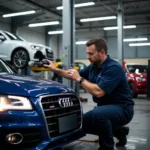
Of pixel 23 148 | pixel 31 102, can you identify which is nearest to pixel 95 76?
pixel 31 102

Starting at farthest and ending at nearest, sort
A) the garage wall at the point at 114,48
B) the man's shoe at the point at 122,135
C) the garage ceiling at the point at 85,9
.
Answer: the garage wall at the point at 114,48
the garage ceiling at the point at 85,9
the man's shoe at the point at 122,135

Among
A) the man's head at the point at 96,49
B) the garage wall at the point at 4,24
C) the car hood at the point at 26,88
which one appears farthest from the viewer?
the garage wall at the point at 4,24

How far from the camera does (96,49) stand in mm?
2943

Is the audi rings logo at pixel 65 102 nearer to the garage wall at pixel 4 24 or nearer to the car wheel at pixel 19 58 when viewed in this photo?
the car wheel at pixel 19 58

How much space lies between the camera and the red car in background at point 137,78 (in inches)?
443

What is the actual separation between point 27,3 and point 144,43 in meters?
11.1

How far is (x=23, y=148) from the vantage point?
221 cm

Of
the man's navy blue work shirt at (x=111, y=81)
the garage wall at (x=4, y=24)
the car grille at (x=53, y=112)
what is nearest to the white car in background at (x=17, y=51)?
the man's navy blue work shirt at (x=111, y=81)

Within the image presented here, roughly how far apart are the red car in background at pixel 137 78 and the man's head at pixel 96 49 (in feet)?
27.8

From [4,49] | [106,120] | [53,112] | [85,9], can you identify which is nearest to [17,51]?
[4,49]

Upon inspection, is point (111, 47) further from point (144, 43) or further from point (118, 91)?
point (118, 91)

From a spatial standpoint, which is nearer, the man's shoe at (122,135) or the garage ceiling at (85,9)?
the man's shoe at (122,135)

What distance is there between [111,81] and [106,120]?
1.43 feet

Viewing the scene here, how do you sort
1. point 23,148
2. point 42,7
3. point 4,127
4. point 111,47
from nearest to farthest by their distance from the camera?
point 4,127 → point 23,148 → point 42,7 → point 111,47
